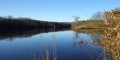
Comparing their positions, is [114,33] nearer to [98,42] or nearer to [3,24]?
[98,42]

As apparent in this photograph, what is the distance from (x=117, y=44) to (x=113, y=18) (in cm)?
42

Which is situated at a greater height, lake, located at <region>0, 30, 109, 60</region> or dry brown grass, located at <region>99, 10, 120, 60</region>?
dry brown grass, located at <region>99, 10, 120, 60</region>

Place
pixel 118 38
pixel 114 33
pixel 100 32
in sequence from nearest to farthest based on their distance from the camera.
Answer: pixel 118 38 → pixel 114 33 → pixel 100 32

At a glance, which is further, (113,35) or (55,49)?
(113,35)

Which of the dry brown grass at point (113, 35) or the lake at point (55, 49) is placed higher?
the dry brown grass at point (113, 35)

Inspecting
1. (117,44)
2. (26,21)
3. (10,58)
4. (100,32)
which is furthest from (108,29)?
(26,21)

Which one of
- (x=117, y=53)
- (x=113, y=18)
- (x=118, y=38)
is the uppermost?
(x=113, y=18)

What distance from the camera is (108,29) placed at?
149 inches

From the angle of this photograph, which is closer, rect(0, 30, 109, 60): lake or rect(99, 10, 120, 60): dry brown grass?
rect(99, 10, 120, 60): dry brown grass

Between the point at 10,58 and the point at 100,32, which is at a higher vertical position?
the point at 100,32

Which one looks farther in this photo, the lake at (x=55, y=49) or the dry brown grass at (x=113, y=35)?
the lake at (x=55, y=49)

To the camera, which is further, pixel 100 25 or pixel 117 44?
pixel 100 25

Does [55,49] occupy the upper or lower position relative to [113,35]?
lower

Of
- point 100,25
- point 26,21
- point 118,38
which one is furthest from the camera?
point 26,21
